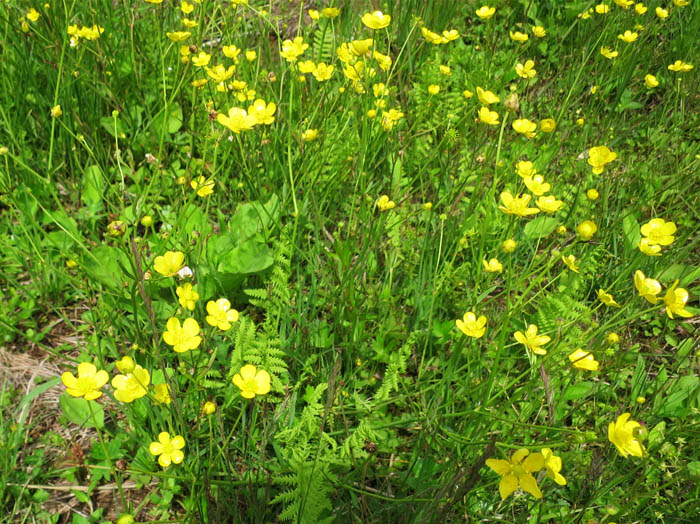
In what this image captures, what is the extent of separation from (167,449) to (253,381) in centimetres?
27

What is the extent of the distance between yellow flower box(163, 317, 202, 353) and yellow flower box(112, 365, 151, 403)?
0.31 ft

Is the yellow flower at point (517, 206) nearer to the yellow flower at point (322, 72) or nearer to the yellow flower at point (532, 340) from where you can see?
the yellow flower at point (532, 340)

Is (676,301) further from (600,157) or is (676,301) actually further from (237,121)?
(237,121)

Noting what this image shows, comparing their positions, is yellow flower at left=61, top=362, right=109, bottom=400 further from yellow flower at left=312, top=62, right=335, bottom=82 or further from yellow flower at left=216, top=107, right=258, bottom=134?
yellow flower at left=312, top=62, right=335, bottom=82

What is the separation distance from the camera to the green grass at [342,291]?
141 centimetres

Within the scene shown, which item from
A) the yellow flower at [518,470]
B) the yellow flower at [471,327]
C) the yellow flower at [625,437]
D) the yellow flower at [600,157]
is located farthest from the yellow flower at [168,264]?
the yellow flower at [600,157]

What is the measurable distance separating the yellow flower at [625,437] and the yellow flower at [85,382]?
3.81 feet

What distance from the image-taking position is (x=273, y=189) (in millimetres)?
2258

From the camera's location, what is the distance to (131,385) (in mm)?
1224

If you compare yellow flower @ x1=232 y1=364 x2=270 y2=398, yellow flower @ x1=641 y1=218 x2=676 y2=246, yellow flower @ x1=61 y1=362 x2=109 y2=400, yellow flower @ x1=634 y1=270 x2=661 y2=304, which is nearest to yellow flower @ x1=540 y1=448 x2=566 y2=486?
yellow flower @ x1=634 y1=270 x2=661 y2=304

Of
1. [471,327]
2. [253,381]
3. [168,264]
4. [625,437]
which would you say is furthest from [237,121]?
A: [625,437]

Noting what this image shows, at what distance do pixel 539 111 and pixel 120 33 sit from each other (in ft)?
7.86

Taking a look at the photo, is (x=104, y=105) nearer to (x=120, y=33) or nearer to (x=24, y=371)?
(x=120, y=33)

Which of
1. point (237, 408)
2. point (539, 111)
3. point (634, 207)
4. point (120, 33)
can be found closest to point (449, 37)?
point (539, 111)
